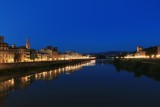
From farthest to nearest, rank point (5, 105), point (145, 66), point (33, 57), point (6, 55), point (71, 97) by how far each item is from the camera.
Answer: point (33, 57)
point (6, 55)
point (145, 66)
point (71, 97)
point (5, 105)

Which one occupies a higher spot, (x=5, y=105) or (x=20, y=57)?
(x=20, y=57)

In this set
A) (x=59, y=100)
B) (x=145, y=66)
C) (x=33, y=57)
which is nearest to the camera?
(x=59, y=100)

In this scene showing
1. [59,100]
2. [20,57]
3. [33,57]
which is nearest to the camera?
[59,100]

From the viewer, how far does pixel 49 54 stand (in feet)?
522

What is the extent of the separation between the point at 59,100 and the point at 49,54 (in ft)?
441

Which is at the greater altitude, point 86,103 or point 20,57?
point 20,57

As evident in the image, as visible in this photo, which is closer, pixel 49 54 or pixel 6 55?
pixel 6 55

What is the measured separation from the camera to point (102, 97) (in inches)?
1065

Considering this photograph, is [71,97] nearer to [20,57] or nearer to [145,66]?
[145,66]

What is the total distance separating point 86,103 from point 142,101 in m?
5.07

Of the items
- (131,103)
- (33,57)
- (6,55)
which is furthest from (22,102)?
(33,57)

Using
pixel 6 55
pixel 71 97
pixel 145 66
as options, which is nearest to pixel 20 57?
pixel 6 55

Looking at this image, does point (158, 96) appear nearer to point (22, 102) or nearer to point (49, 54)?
point (22, 102)

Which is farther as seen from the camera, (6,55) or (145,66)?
(6,55)
